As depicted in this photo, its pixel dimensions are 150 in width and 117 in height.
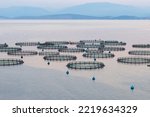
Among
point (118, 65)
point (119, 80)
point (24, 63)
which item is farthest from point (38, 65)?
point (119, 80)

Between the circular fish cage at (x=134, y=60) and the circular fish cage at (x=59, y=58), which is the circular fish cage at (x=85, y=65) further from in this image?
the circular fish cage at (x=134, y=60)

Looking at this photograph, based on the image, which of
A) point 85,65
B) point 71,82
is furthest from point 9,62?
point 71,82

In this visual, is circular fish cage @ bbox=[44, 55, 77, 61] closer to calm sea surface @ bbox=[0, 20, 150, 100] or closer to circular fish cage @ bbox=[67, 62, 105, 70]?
calm sea surface @ bbox=[0, 20, 150, 100]

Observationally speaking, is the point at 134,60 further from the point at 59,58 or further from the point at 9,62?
the point at 9,62

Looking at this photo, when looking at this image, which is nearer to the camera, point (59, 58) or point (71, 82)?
point (71, 82)

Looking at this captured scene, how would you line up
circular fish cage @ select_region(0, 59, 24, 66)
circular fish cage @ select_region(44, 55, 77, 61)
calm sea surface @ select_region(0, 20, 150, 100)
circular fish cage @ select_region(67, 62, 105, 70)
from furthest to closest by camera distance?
circular fish cage @ select_region(44, 55, 77, 61), circular fish cage @ select_region(0, 59, 24, 66), circular fish cage @ select_region(67, 62, 105, 70), calm sea surface @ select_region(0, 20, 150, 100)

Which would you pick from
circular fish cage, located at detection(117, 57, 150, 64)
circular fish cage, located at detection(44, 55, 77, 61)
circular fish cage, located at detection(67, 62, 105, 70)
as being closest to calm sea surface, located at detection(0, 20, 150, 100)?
circular fish cage, located at detection(67, 62, 105, 70)

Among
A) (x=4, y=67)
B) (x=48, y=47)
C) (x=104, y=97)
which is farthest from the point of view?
(x=48, y=47)

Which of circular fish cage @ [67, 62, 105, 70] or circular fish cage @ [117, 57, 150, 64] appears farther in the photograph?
circular fish cage @ [117, 57, 150, 64]

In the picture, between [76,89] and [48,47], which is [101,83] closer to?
[76,89]

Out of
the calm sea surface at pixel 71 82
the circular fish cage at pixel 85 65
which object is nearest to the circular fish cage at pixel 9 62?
the calm sea surface at pixel 71 82

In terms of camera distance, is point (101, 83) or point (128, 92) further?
point (101, 83)
